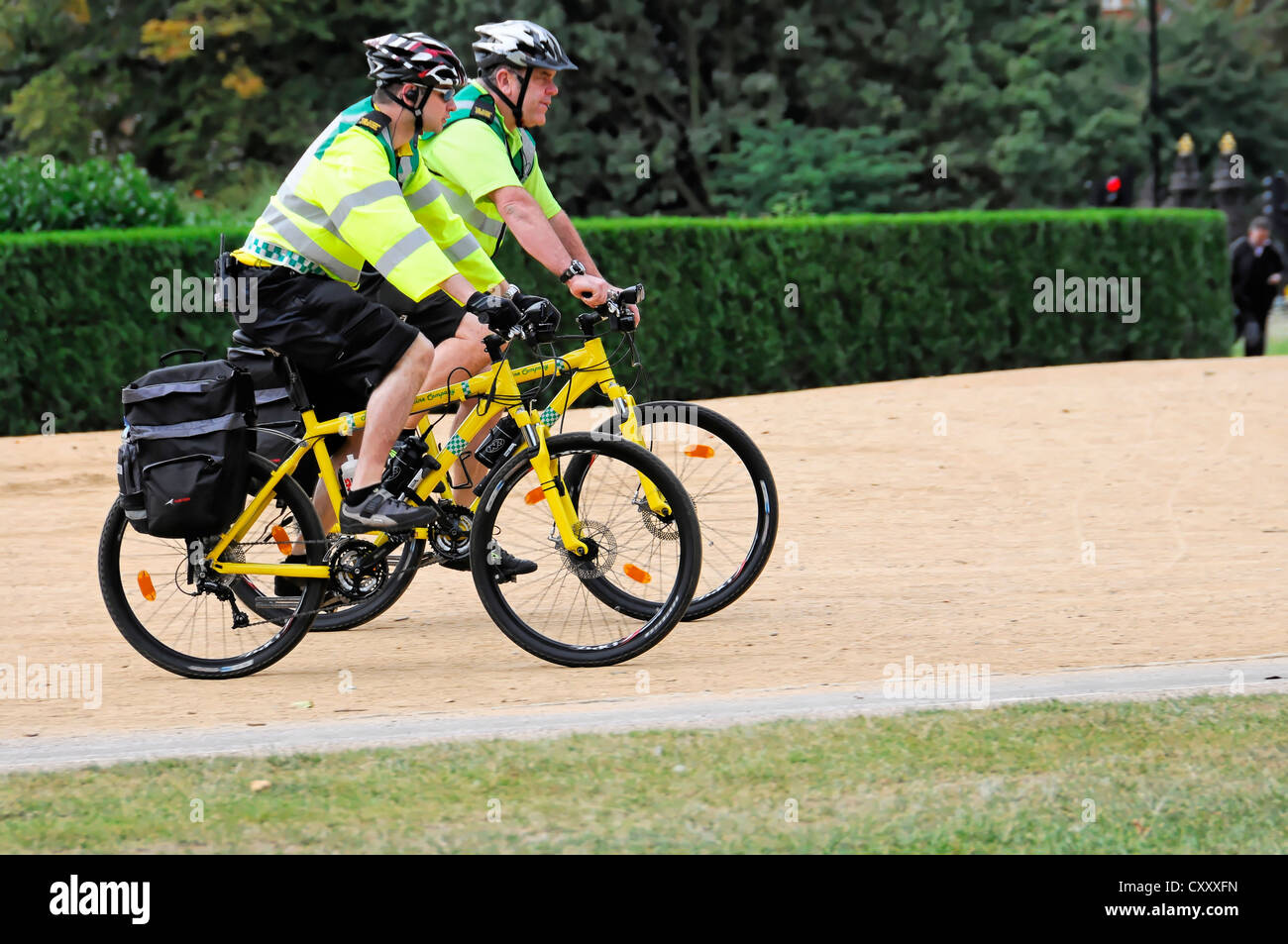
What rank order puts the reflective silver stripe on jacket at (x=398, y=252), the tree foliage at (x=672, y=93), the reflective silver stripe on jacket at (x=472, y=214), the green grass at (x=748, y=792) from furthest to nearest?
1. the tree foliage at (x=672, y=93)
2. the reflective silver stripe on jacket at (x=472, y=214)
3. the reflective silver stripe on jacket at (x=398, y=252)
4. the green grass at (x=748, y=792)

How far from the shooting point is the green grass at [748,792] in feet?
14.0

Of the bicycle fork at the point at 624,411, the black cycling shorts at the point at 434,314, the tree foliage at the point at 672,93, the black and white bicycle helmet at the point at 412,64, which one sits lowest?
the bicycle fork at the point at 624,411

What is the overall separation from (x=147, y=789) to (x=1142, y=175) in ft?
121

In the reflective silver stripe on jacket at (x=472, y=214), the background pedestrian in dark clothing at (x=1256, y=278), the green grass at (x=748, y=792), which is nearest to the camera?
the green grass at (x=748, y=792)

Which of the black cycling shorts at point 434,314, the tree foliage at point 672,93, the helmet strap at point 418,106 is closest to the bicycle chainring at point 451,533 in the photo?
the black cycling shorts at point 434,314

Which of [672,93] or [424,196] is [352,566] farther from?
[672,93]

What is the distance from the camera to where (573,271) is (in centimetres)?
654

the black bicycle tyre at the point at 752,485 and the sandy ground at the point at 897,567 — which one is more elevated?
the black bicycle tyre at the point at 752,485

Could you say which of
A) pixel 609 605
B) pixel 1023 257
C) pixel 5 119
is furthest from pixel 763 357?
pixel 5 119

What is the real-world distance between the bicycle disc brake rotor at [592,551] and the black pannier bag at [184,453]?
1115mm

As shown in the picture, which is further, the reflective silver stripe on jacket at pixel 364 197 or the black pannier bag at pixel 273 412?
the black pannier bag at pixel 273 412

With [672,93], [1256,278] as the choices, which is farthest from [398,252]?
[672,93]

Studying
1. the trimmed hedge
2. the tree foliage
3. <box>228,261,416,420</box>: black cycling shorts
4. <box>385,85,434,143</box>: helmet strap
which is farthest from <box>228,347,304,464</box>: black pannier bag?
the tree foliage

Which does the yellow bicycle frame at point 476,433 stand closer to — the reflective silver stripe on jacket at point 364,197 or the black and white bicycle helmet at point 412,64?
the reflective silver stripe on jacket at point 364,197
